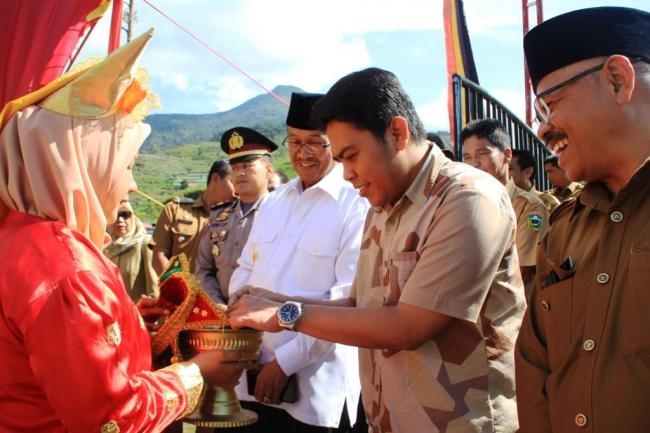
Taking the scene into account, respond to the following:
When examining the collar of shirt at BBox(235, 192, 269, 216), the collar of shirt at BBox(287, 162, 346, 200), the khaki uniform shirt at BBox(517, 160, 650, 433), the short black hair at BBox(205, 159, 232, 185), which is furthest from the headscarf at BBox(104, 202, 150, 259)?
the khaki uniform shirt at BBox(517, 160, 650, 433)

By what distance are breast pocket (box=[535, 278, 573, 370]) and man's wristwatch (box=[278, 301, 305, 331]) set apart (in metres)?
0.86

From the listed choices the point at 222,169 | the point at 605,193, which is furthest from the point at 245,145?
the point at 605,193

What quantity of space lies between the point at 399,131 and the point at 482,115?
3.73 meters

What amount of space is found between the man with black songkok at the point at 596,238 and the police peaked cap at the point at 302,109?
1813mm

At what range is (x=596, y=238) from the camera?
1732 mm

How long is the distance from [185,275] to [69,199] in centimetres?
58

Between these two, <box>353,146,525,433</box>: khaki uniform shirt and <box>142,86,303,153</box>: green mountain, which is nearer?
<box>353,146,525,433</box>: khaki uniform shirt

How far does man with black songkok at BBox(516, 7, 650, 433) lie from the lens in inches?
61.2

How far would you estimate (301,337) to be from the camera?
3.11 meters

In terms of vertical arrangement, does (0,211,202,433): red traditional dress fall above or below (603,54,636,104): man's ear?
below

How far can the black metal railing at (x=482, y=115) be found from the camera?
511cm

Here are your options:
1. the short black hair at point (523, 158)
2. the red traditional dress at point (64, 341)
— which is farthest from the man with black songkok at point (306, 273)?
the short black hair at point (523, 158)

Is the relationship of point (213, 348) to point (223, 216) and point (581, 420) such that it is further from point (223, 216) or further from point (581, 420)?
point (223, 216)

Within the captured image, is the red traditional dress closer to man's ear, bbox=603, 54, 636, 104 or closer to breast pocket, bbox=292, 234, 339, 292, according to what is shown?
breast pocket, bbox=292, 234, 339, 292
